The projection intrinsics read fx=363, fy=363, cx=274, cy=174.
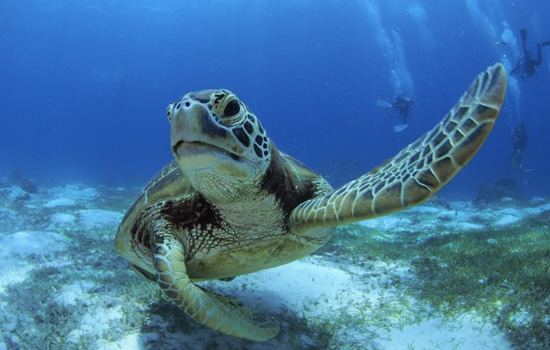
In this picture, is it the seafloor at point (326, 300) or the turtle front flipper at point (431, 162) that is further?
the seafloor at point (326, 300)

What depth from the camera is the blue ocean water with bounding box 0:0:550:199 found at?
44281mm

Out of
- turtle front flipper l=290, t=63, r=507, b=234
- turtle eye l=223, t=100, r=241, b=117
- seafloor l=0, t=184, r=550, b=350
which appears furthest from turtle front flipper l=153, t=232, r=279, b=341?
turtle eye l=223, t=100, r=241, b=117

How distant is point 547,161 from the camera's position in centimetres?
8394

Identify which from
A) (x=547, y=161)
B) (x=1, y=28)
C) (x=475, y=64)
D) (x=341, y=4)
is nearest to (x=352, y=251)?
(x=1, y=28)

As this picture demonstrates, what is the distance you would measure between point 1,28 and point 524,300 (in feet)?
168

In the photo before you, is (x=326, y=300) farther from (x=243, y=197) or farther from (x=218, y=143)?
(x=218, y=143)

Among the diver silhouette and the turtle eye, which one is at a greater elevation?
the turtle eye

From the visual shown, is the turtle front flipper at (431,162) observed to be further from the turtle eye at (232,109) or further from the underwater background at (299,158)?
the underwater background at (299,158)

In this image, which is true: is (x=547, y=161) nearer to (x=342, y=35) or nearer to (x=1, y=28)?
(x=342, y=35)

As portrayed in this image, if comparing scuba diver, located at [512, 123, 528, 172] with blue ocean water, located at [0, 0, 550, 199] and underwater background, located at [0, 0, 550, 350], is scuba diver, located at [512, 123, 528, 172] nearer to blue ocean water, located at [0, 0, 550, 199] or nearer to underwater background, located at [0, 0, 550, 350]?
underwater background, located at [0, 0, 550, 350]

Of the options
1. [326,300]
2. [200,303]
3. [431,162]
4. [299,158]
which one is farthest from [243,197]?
[299,158]

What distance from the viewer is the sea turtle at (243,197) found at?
1.91 metres

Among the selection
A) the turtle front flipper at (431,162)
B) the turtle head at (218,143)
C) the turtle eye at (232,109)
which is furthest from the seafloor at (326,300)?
the turtle eye at (232,109)

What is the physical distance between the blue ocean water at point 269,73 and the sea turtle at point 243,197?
1772cm
